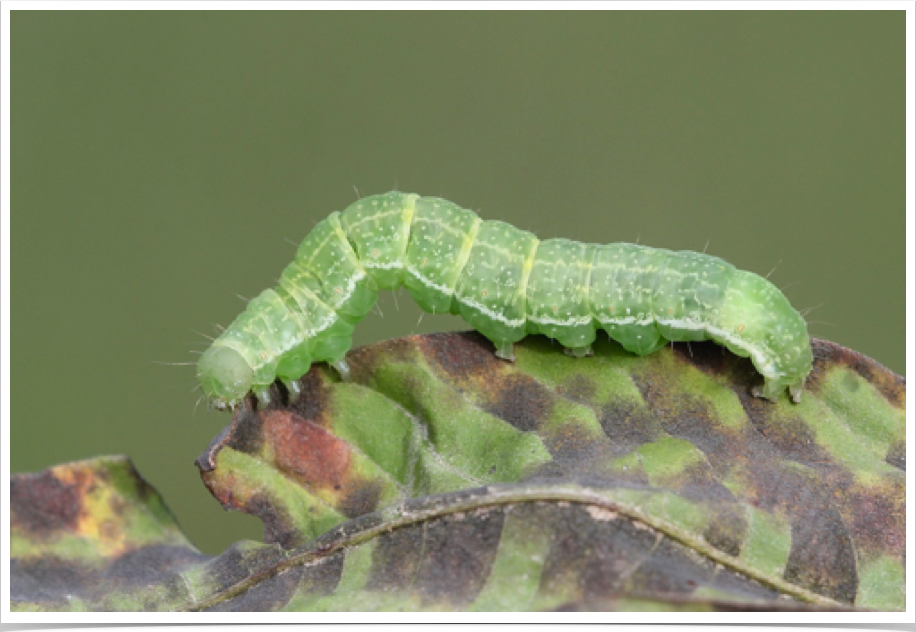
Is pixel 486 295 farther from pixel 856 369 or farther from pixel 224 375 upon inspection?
pixel 856 369

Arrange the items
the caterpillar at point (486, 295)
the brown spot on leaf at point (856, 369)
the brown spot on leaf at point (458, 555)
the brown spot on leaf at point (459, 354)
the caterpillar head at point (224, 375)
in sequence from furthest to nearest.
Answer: the caterpillar head at point (224, 375) < the caterpillar at point (486, 295) < the brown spot on leaf at point (459, 354) < the brown spot on leaf at point (856, 369) < the brown spot on leaf at point (458, 555)

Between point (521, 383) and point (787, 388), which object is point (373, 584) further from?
point (787, 388)

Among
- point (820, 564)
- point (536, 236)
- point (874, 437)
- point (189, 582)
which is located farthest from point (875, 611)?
point (189, 582)

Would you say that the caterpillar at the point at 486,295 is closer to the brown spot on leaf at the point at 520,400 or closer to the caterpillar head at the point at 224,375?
the caterpillar head at the point at 224,375

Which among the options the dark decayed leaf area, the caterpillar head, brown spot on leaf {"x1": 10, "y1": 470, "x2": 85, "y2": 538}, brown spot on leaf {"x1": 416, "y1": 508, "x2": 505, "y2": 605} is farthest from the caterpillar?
brown spot on leaf {"x1": 416, "y1": 508, "x2": 505, "y2": 605}

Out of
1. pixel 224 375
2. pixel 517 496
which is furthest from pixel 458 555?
pixel 224 375

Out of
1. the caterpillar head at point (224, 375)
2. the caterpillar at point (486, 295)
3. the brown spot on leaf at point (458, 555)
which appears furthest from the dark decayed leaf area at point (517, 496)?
the caterpillar head at point (224, 375)

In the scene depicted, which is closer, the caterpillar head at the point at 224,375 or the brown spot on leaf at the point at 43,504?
the brown spot on leaf at the point at 43,504
